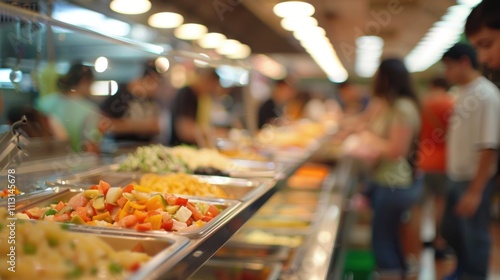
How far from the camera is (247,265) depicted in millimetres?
2842

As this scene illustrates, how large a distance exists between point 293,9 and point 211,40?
75cm

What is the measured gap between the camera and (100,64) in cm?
245

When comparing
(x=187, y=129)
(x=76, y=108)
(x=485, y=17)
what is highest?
(x=485, y=17)

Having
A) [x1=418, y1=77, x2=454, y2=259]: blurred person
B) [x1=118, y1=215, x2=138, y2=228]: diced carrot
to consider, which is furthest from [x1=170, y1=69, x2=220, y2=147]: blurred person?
[x1=118, y1=215, x2=138, y2=228]: diced carrot

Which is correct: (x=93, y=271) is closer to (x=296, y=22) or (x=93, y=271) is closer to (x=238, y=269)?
(x=238, y=269)

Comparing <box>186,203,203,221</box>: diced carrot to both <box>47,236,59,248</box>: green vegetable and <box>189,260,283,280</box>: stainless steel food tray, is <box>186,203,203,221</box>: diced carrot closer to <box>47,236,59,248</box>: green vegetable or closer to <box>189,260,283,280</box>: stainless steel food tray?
<box>47,236,59,248</box>: green vegetable

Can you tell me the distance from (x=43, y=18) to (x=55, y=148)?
1.40 metres

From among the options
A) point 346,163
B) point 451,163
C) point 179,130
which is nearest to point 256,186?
point 451,163

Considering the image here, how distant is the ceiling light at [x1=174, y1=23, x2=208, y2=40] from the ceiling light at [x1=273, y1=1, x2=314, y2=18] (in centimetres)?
67

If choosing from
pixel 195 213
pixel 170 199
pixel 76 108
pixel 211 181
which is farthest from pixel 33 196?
pixel 76 108

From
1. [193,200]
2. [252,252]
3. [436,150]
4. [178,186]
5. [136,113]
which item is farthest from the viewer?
[136,113]

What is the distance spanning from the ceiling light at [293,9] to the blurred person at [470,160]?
120 centimetres

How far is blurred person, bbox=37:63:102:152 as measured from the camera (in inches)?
97.3

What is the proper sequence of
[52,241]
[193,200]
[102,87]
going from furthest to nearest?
[102,87] < [193,200] < [52,241]
